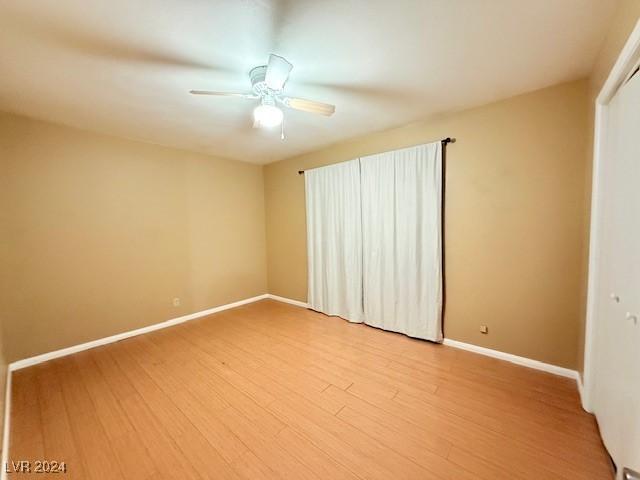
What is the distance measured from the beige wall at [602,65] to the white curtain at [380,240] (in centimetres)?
108

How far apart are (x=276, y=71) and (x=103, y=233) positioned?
2.87 metres

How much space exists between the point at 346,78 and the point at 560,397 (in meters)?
2.95

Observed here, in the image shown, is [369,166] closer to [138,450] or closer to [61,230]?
[138,450]

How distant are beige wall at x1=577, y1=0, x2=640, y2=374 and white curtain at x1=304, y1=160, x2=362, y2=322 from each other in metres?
2.09

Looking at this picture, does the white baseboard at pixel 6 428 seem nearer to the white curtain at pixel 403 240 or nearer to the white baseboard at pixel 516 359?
the white curtain at pixel 403 240

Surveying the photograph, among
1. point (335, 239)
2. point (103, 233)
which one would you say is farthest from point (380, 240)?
point (103, 233)

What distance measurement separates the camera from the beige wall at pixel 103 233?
8.09 ft

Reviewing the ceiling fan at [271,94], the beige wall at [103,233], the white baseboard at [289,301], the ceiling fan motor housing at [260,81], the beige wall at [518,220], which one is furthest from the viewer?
the white baseboard at [289,301]

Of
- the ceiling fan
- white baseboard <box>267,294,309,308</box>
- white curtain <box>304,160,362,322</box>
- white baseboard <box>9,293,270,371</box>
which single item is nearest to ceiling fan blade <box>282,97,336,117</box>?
the ceiling fan

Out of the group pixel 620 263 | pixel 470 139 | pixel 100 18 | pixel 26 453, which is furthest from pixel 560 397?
pixel 100 18

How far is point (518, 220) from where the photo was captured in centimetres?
227

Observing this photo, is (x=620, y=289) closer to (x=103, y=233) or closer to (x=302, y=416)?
(x=302, y=416)

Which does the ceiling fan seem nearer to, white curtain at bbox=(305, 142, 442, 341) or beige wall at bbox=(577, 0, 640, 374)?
white curtain at bbox=(305, 142, 442, 341)

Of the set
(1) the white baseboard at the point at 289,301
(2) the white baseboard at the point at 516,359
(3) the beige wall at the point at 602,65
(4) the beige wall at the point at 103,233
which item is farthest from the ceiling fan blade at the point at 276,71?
(1) the white baseboard at the point at 289,301
